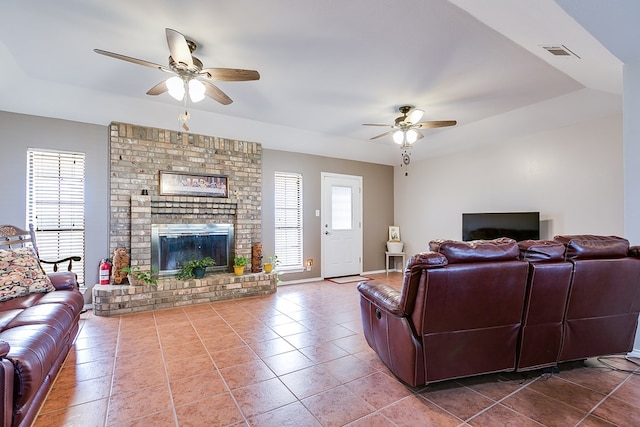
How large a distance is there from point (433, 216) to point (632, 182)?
12.0 ft

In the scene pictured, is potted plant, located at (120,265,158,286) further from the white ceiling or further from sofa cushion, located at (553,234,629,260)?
sofa cushion, located at (553,234,629,260)

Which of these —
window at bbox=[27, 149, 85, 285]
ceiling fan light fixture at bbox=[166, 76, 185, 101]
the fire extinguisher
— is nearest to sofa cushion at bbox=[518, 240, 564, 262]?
ceiling fan light fixture at bbox=[166, 76, 185, 101]

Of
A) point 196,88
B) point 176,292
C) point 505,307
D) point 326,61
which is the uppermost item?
point 326,61

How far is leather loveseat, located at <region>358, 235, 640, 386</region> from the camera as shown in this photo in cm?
198

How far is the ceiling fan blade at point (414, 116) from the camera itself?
12.7ft

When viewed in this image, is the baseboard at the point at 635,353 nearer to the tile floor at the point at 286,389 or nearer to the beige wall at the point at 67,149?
the tile floor at the point at 286,389

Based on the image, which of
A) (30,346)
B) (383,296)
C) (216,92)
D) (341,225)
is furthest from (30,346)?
(341,225)

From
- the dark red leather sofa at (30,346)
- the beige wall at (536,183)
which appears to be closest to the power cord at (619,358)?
the beige wall at (536,183)

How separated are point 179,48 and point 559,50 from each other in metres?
3.12

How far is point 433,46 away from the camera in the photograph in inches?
108

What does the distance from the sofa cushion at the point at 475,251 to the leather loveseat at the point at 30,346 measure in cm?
244

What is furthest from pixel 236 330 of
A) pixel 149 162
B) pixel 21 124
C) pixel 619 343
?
pixel 21 124

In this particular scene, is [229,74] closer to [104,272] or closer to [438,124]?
[438,124]

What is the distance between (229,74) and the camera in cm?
260
